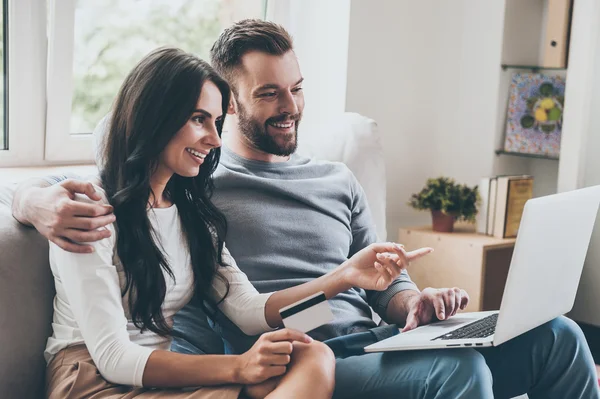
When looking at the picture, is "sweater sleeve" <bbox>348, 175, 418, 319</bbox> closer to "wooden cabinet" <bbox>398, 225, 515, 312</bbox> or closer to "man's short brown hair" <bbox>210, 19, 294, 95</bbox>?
"man's short brown hair" <bbox>210, 19, 294, 95</bbox>

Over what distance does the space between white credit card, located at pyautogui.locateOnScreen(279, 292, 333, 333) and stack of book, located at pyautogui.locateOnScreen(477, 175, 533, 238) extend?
1760 millimetres

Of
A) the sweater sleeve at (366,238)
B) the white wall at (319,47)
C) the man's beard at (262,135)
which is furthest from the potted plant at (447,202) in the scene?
the man's beard at (262,135)

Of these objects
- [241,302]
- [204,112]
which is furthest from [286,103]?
[241,302]

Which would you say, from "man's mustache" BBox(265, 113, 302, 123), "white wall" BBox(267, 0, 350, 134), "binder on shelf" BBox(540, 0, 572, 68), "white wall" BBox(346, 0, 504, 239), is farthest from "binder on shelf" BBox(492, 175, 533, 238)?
"man's mustache" BBox(265, 113, 302, 123)

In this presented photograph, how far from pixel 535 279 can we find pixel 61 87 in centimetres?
160

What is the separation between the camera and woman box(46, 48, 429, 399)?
1.47 meters

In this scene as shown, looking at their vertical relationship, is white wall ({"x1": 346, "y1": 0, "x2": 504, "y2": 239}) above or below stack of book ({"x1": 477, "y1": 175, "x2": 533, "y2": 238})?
above

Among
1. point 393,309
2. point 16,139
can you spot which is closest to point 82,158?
point 16,139

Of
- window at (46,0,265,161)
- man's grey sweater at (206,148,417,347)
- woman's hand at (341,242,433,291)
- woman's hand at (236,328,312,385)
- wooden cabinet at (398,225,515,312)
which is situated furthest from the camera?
wooden cabinet at (398,225,515,312)

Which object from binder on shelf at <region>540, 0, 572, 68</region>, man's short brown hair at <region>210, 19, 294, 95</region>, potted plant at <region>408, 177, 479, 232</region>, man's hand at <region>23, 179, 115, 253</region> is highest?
binder on shelf at <region>540, 0, 572, 68</region>

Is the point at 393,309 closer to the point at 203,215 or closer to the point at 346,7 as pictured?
the point at 203,215

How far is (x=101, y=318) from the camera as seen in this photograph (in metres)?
1.47

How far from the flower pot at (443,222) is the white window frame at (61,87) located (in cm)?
135

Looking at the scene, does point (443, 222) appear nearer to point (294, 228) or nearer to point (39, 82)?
point (294, 228)
